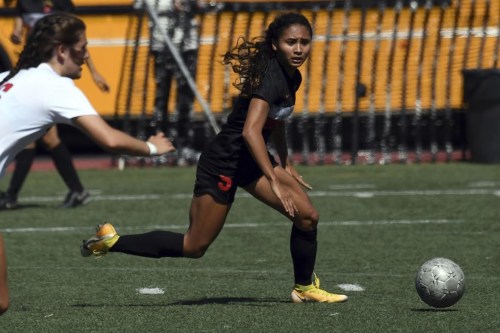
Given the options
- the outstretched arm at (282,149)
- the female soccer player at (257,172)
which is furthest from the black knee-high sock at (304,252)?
the outstretched arm at (282,149)

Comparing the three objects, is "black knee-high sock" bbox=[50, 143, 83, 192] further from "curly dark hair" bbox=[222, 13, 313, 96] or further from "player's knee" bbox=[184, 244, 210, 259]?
"curly dark hair" bbox=[222, 13, 313, 96]

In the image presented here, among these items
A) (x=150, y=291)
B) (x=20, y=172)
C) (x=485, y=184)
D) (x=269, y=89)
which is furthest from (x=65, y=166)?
(x=269, y=89)

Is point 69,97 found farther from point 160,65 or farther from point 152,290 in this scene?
point 160,65

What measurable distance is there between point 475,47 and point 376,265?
9149 millimetres

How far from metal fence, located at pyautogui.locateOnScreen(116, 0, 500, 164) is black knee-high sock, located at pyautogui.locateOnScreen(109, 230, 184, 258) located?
9.56 metres

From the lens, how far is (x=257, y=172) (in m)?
8.45

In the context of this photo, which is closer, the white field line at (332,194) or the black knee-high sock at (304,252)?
the black knee-high sock at (304,252)

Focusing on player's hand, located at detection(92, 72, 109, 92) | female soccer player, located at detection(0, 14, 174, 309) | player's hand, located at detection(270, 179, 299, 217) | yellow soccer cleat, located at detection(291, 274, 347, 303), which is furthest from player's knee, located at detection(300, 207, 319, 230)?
player's hand, located at detection(92, 72, 109, 92)

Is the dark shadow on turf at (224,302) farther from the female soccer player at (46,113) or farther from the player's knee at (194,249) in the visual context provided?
the female soccer player at (46,113)

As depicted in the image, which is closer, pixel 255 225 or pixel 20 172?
pixel 255 225

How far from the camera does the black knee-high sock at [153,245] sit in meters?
8.59

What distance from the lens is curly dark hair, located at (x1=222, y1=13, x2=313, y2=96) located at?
325 inches

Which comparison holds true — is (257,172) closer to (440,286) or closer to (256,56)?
(256,56)

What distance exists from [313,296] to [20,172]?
237 inches
